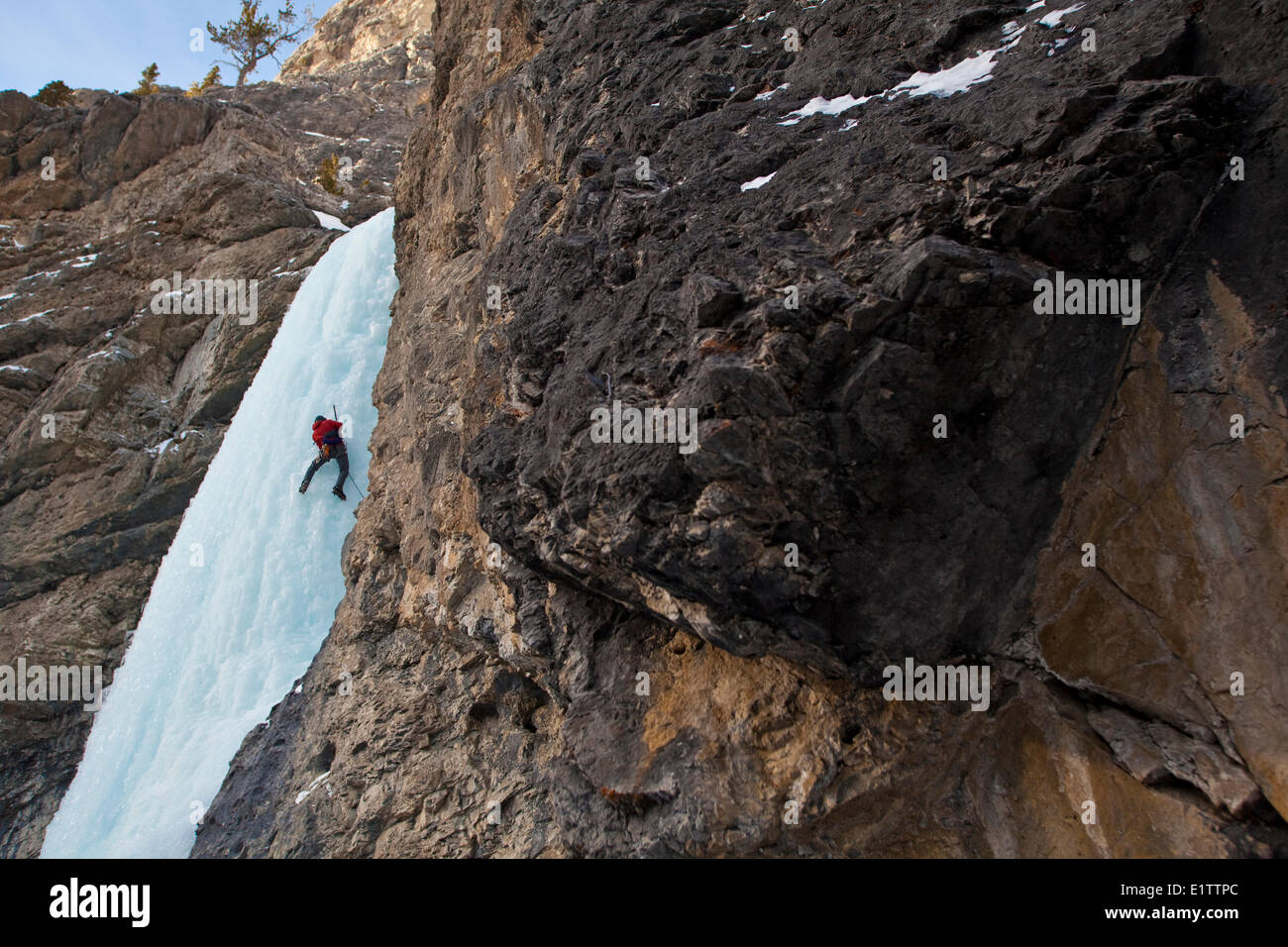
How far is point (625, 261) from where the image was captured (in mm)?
5223

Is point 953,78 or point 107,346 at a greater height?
point 107,346

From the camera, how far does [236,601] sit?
9594 mm

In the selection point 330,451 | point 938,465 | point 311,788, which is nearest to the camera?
point 938,465

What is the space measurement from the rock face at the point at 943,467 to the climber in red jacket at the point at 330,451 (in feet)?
18.7

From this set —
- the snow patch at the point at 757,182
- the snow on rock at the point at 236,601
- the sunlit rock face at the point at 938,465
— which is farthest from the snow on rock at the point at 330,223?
the snow patch at the point at 757,182

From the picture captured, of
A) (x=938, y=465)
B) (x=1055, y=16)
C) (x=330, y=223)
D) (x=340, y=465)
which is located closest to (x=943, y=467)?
(x=938, y=465)

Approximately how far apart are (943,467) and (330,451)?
858 cm

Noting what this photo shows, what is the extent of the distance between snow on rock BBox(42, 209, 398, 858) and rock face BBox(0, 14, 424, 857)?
0.77m

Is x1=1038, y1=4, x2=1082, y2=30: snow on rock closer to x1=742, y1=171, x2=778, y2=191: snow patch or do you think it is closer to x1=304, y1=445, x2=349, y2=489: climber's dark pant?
x1=742, y1=171, x2=778, y2=191: snow patch

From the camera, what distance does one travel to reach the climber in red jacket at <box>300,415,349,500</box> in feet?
33.2

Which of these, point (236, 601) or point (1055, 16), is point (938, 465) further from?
point (236, 601)

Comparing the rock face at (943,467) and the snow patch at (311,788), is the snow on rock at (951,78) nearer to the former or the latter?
the rock face at (943,467)

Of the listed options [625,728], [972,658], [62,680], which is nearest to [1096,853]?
[972,658]

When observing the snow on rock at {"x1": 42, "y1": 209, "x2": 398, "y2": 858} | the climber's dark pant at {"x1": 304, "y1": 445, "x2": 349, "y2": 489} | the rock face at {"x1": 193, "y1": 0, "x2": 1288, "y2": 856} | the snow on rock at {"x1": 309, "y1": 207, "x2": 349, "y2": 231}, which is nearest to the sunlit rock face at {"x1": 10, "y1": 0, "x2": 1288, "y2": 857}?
the rock face at {"x1": 193, "y1": 0, "x2": 1288, "y2": 856}
